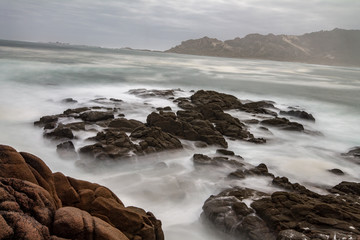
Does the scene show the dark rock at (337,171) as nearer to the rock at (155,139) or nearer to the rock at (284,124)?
the rock at (284,124)

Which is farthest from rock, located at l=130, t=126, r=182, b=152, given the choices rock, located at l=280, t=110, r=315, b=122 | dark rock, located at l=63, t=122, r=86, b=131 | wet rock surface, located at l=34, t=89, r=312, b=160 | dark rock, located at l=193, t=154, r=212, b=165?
rock, located at l=280, t=110, r=315, b=122

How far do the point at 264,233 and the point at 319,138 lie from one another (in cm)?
1193

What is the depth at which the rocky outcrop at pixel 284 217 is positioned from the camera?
6.11 m

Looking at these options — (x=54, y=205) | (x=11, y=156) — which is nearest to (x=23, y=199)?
(x=54, y=205)

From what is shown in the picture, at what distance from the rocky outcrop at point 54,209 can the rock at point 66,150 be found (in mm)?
5153

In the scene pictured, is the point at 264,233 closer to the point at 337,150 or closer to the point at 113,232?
the point at 113,232

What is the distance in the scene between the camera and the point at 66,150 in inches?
440

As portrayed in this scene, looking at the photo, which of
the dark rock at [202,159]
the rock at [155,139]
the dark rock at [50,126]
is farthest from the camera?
the dark rock at [50,126]

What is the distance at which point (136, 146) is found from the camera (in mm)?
11484

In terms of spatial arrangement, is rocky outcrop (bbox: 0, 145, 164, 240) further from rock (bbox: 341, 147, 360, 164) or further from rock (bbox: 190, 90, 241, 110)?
rock (bbox: 190, 90, 241, 110)

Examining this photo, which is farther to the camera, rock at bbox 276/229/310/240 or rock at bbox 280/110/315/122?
rock at bbox 280/110/315/122

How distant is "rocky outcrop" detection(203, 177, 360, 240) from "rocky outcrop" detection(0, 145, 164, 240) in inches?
75.4

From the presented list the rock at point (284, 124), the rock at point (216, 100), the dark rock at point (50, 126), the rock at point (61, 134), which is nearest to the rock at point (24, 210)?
the rock at point (61, 134)

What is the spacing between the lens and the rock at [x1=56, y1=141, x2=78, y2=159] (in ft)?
36.0
